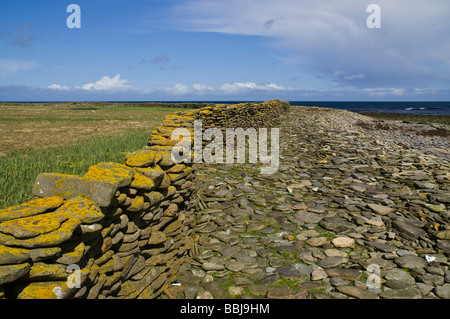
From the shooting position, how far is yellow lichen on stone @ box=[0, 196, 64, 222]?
284 cm

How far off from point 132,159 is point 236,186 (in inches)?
206

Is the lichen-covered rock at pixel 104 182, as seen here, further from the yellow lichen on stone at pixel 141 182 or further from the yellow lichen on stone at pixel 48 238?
the yellow lichen on stone at pixel 48 238

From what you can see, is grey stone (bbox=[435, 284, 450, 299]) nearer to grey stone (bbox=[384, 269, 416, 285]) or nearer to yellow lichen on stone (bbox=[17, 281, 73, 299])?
grey stone (bbox=[384, 269, 416, 285])

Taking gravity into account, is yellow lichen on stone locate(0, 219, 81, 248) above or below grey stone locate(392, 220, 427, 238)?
above

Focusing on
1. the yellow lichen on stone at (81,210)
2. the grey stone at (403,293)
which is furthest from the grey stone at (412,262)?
the yellow lichen on stone at (81,210)

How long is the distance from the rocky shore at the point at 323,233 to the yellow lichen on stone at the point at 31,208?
257 centimetres

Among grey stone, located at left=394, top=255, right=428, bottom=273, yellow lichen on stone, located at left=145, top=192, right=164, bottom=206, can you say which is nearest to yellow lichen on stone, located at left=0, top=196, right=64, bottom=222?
yellow lichen on stone, located at left=145, top=192, right=164, bottom=206

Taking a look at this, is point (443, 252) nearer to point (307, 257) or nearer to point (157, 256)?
point (307, 257)

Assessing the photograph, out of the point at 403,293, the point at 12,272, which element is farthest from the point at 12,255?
the point at 403,293

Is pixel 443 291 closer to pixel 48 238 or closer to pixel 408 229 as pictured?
pixel 408 229

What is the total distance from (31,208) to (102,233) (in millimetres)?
836

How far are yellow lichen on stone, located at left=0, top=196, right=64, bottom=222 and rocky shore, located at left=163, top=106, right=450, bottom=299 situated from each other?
2.57 meters

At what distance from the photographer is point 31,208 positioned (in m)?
2.99
